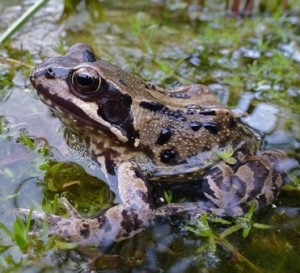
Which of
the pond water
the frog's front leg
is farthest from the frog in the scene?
the pond water

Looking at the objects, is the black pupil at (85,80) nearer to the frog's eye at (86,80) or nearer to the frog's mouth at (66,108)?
the frog's eye at (86,80)

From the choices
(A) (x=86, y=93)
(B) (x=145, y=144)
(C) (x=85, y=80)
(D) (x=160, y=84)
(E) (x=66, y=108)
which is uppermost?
(C) (x=85, y=80)

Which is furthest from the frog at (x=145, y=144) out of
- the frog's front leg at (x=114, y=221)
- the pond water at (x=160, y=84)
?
the pond water at (x=160, y=84)

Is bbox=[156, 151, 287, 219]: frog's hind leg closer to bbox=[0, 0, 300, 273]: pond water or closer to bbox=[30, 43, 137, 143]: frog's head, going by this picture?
bbox=[0, 0, 300, 273]: pond water

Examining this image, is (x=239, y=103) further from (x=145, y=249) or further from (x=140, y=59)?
(x=145, y=249)

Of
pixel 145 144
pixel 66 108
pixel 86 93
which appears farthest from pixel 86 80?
pixel 145 144

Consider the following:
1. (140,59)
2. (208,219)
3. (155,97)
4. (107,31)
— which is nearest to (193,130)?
(155,97)

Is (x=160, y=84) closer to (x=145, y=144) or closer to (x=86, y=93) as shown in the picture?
(x=145, y=144)
